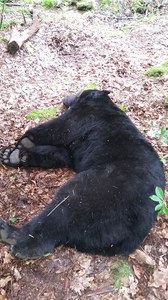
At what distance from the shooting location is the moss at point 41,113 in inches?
252

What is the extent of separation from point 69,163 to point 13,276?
2.00 meters

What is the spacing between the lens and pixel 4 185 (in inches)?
194

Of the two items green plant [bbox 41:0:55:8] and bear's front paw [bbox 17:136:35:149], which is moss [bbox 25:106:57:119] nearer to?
bear's front paw [bbox 17:136:35:149]

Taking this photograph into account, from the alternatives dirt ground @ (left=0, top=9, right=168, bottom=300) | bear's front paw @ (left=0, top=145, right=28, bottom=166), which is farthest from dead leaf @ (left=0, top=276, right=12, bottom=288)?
bear's front paw @ (left=0, top=145, right=28, bottom=166)

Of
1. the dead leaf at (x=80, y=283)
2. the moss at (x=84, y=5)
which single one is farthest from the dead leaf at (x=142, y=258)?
the moss at (x=84, y=5)

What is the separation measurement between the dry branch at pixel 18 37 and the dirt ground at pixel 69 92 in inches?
6.3

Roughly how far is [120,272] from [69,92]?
450 centimetres

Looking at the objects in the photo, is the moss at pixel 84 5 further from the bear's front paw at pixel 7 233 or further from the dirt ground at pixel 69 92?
the bear's front paw at pixel 7 233

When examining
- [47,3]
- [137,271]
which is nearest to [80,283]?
[137,271]

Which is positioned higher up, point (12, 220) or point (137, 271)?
point (12, 220)

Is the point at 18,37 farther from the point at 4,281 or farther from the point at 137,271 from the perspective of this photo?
the point at 137,271

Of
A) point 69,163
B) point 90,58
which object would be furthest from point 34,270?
point 90,58

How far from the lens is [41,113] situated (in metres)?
6.48

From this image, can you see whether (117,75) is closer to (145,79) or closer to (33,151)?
(145,79)
